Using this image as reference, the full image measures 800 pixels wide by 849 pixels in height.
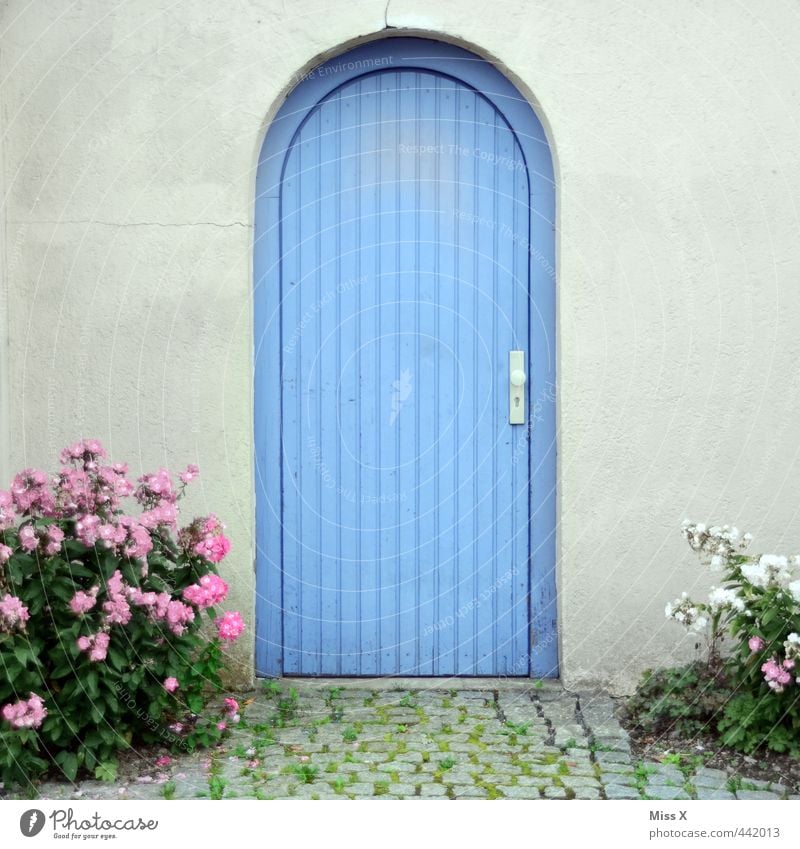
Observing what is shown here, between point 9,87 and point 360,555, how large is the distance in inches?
96.4

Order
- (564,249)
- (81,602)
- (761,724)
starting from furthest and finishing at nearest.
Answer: (564,249) < (761,724) < (81,602)

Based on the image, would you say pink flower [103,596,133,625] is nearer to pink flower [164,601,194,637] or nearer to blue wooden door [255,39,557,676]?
pink flower [164,601,194,637]

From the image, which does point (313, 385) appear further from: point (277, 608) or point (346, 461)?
point (277, 608)

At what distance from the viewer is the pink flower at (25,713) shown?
161 inches

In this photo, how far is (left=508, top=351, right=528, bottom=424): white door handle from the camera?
5.45 meters

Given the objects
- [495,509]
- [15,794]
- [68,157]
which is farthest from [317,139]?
[15,794]

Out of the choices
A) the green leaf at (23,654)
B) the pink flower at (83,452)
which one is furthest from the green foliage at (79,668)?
the pink flower at (83,452)

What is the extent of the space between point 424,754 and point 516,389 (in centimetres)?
161

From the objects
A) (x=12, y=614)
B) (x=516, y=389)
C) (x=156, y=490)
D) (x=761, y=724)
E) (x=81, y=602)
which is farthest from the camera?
(x=516, y=389)

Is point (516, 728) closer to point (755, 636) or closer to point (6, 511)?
point (755, 636)

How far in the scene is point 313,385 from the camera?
18.0ft

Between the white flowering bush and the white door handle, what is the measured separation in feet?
3.02

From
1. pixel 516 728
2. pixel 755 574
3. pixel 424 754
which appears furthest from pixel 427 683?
pixel 755 574

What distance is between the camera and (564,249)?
17.4ft
